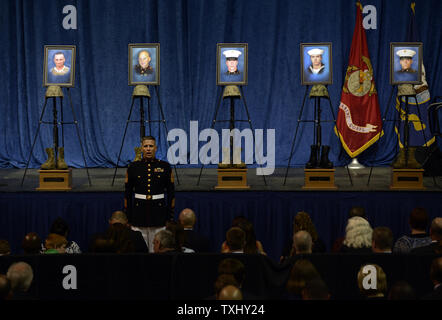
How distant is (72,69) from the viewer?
26.2 ft

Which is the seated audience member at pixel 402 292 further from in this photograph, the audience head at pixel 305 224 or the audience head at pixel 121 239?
the audience head at pixel 121 239

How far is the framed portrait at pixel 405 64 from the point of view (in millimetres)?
7770

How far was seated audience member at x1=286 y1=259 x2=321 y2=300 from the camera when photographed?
12.4 ft

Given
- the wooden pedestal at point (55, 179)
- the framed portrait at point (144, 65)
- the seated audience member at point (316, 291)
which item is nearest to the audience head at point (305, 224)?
the seated audience member at point (316, 291)

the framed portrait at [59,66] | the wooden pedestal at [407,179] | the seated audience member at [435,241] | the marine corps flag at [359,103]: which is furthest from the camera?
the marine corps flag at [359,103]

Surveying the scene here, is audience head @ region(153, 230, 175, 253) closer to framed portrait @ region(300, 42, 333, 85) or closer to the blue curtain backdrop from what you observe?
framed portrait @ region(300, 42, 333, 85)

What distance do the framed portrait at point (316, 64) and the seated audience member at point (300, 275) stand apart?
425 centimetres

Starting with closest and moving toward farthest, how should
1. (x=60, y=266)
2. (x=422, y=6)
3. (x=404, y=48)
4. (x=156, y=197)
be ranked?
(x=60, y=266) → (x=156, y=197) → (x=404, y=48) → (x=422, y=6)

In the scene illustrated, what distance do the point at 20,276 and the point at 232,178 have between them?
4.07 metres

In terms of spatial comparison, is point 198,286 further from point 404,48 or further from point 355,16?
point 355,16

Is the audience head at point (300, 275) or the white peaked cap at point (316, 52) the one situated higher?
the white peaked cap at point (316, 52)

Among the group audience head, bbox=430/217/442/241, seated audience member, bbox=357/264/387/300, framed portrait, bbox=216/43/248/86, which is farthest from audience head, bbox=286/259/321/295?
framed portrait, bbox=216/43/248/86
